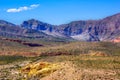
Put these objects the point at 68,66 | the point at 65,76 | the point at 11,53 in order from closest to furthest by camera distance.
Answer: the point at 65,76
the point at 68,66
the point at 11,53

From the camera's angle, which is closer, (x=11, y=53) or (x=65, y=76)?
(x=65, y=76)

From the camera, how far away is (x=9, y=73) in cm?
13238

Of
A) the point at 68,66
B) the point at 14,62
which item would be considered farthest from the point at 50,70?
the point at 14,62

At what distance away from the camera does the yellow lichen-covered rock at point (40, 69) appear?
111 metres

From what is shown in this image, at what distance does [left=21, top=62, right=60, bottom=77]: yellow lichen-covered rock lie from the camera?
110894 mm

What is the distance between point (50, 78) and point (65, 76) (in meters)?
6.00

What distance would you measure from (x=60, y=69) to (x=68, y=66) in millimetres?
2648

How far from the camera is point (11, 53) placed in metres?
199

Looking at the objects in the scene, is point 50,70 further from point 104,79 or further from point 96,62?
point 104,79

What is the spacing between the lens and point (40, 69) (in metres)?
120

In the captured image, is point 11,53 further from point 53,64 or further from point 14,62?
point 53,64

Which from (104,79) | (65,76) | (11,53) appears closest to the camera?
(104,79)

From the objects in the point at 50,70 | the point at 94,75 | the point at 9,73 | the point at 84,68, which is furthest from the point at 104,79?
the point at 9,73

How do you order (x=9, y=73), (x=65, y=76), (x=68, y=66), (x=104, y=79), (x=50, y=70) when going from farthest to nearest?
1. (x=9, y=73)
2. (x=50, y=70)
3. (x=68, y=66)
4. (x=65, y=76)
5. (x=104, y=79)
